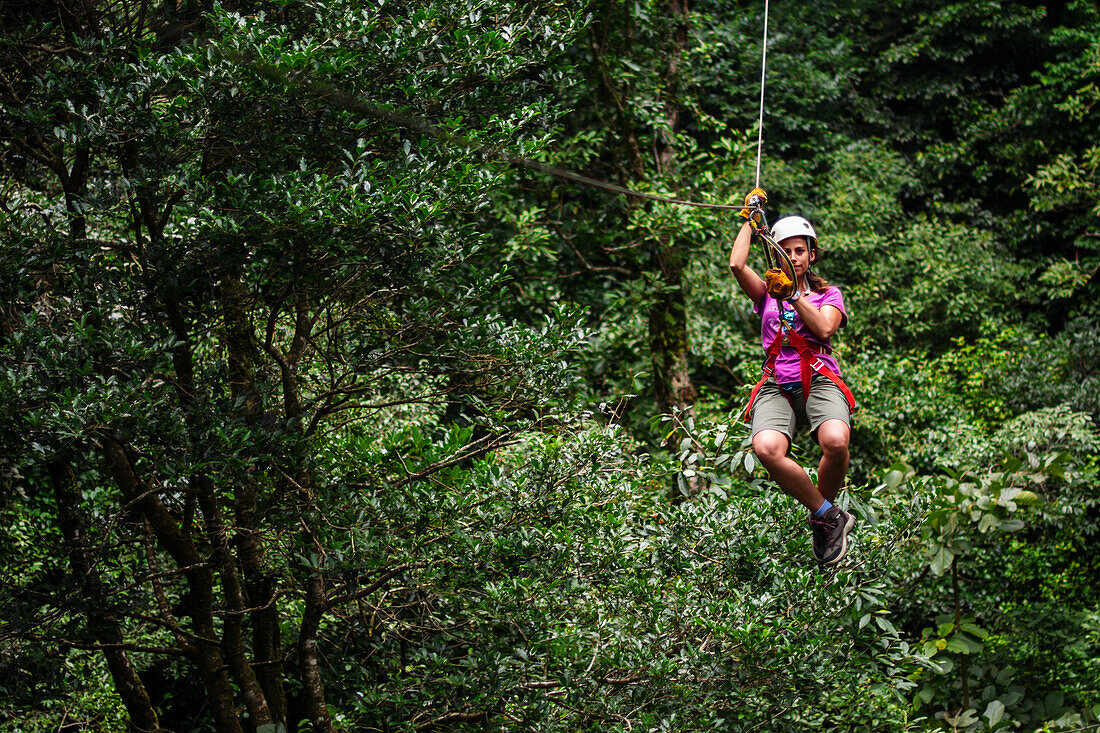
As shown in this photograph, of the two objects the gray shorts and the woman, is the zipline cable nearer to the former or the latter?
the woman

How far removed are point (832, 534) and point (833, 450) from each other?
1.48 feet

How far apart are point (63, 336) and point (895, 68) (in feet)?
44.5

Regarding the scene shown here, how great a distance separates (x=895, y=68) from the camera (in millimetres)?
14172

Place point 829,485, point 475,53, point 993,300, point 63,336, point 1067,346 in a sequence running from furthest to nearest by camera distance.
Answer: point 993,300
point 1067,346
point 475,53
point 829,485
point 63,336

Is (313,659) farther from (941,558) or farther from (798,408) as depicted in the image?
(941,558)

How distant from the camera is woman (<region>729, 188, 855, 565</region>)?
380cm

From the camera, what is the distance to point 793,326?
12.9ft

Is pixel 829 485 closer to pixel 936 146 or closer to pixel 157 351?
pixel 157 351

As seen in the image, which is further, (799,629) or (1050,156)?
(1050,156)

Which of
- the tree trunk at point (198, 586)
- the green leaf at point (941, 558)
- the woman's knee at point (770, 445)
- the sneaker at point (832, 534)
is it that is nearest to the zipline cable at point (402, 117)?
the woman's knee at point (770, 445)

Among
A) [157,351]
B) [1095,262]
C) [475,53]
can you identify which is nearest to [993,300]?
[1095,262]

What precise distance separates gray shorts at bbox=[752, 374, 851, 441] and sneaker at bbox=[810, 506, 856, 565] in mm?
398

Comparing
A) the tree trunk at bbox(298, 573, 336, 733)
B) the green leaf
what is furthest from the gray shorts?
the tree trunk at bbox(298, 573, 336, 733)

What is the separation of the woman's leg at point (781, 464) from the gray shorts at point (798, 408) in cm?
7
